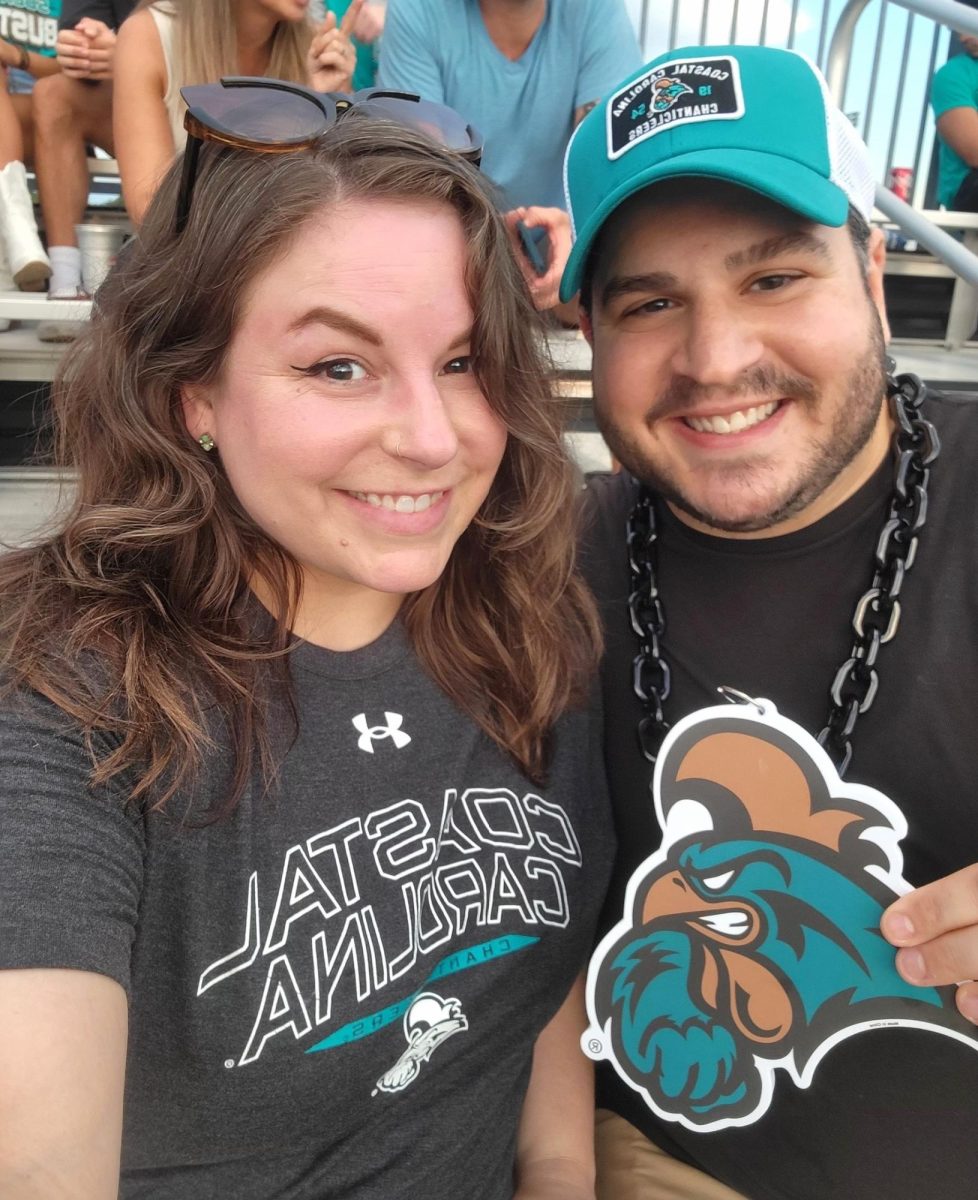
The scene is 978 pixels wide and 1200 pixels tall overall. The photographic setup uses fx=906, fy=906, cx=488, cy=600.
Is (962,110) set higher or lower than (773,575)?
higher

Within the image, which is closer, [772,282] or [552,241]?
[772,282]

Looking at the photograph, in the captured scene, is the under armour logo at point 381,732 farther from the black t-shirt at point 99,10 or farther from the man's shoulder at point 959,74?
the man's shoulder at point 959,74

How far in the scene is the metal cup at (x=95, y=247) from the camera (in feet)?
9.88

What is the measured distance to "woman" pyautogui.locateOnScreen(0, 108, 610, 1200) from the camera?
99 centimetres

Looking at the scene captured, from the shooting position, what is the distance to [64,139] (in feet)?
10.8

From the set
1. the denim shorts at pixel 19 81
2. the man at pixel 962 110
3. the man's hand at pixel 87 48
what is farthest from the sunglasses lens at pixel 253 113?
the man at pixel 962 110

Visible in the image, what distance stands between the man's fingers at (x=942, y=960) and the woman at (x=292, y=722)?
1.48 feet

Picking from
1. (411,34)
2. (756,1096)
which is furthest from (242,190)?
(411,34)

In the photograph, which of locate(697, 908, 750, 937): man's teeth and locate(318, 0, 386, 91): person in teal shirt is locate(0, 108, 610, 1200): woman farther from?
locate(318, 0, 386, 91): person in teal shirt

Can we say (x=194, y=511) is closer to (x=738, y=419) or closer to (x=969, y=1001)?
(x=738, y=419)

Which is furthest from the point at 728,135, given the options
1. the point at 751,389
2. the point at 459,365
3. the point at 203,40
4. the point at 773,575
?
the point at 203,40

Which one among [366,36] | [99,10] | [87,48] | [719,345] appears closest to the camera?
[719,345]

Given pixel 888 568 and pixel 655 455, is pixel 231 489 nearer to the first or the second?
pixel 655 455

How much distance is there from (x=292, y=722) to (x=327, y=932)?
253 millimetres
